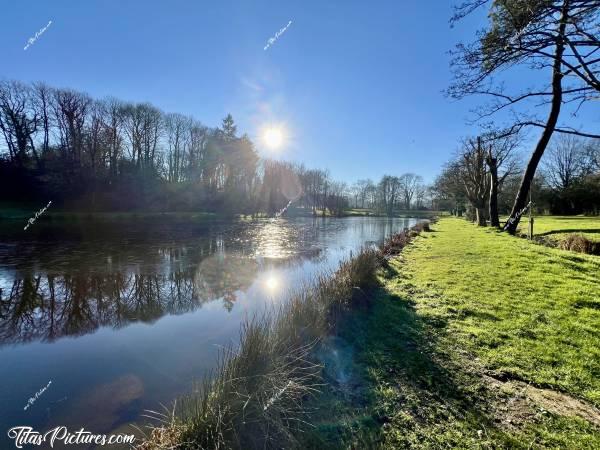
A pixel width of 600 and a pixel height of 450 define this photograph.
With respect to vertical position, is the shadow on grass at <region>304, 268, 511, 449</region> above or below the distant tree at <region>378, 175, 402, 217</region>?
below

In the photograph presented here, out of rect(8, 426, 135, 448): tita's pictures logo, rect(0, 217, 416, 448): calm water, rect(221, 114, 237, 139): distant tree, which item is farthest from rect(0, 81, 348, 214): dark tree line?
rect(8, 426, 135, 448): tita's pictures logo

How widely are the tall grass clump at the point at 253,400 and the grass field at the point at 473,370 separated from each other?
0.30 meters

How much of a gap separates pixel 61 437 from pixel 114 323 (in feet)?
10.1

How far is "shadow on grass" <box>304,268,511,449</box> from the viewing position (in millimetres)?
2359

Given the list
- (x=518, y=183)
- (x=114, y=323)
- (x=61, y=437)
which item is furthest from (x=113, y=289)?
(x=518, y=183)

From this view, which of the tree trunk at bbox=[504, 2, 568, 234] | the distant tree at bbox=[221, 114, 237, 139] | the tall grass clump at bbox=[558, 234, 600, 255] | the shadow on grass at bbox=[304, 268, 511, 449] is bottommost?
the shadow on grass at bbox=[304, 268, 511, 449]

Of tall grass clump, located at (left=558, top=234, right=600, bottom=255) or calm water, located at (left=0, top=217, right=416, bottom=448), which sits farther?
tall grass clump, located at (left=558, top=234, right=600, bottom=255)

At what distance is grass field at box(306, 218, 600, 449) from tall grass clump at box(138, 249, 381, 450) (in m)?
0.30

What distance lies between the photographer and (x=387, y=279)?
759 cm

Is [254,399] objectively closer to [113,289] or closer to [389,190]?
[113,289]

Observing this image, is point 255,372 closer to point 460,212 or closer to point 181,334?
point 181,334

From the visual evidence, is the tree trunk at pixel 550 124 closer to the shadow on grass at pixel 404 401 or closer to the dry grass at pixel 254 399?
the shadow on grass at pixel 404 401

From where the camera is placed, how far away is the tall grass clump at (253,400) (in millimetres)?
2227

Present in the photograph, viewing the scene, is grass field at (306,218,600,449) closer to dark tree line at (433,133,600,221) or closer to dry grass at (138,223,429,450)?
dry grass at (138,223,429,450)
